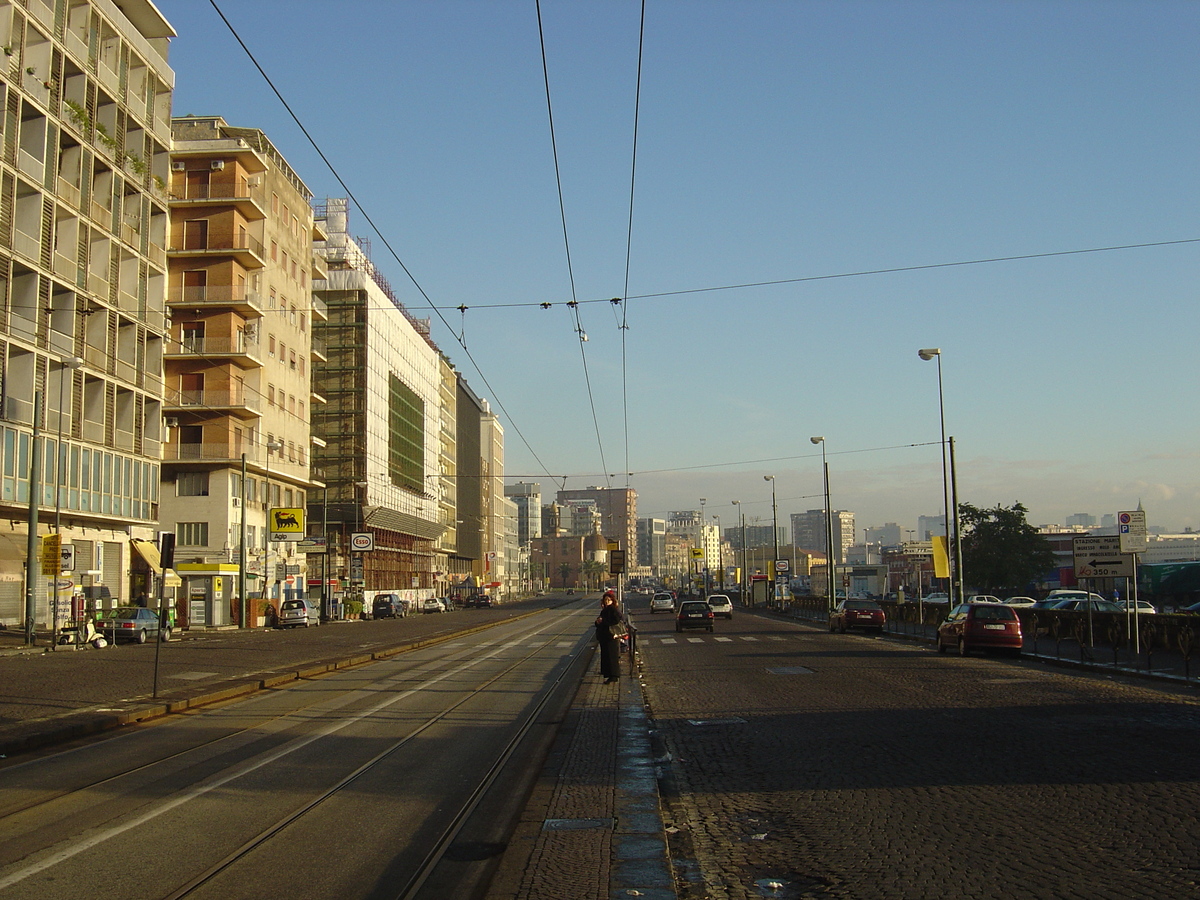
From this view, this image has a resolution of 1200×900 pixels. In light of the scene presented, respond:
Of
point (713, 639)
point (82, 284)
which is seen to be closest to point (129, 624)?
point (82, 284)

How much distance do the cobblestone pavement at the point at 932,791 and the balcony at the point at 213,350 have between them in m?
52.0

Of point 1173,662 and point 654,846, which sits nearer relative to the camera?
point 654,846

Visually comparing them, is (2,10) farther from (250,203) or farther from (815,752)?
(815,752)

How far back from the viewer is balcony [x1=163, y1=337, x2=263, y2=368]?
213 ft

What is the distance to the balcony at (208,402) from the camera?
6462cm

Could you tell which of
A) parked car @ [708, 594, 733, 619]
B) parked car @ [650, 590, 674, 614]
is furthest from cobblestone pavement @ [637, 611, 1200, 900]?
parked car @ [650, 590, 674, 614]

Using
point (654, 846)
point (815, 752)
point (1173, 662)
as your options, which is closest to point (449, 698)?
Answer: point (815, 752)

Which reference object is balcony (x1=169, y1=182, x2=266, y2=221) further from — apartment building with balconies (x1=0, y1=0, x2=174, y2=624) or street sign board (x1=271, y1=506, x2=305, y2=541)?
street sign board (x1=271, y1=506, x2=305, y2=541)

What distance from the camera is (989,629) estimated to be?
92.6 ft

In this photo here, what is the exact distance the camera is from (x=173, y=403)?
6525cm

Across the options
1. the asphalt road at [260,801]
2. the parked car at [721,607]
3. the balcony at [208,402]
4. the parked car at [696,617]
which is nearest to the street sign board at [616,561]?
the parked car at [696,617]

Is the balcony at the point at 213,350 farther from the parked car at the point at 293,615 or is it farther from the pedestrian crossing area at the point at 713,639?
the pedestrian crossing area at the point at 713,639

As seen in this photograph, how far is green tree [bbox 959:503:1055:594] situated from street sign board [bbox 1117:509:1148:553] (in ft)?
200

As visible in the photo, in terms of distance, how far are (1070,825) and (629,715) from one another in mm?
8510
